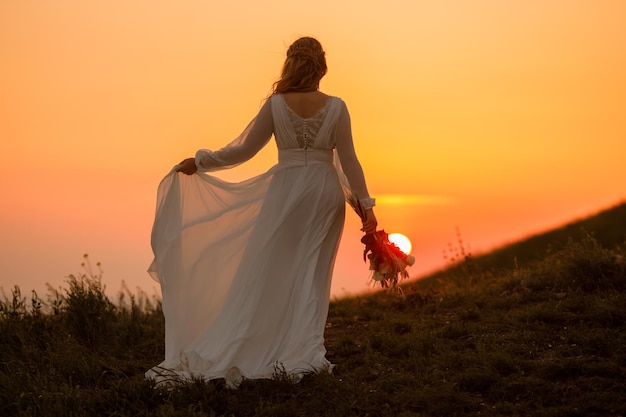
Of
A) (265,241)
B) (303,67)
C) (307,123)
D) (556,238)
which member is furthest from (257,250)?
(556,238)

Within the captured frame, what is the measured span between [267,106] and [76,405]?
328 centimetres

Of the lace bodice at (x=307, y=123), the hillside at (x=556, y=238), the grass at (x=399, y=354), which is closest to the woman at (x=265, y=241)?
the lace bodice at (x=307, y=123)

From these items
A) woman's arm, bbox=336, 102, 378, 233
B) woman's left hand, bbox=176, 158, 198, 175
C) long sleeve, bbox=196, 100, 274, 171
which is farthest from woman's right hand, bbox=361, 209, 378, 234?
woman's left hand, bbox=176, 158, 198, 175

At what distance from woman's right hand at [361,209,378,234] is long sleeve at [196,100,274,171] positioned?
1.26 m

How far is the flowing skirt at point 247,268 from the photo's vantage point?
7.40 m

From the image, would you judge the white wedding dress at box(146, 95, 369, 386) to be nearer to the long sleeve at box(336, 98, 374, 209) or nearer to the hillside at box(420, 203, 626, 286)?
the long sleeve at box(336, 98, 374, 209)

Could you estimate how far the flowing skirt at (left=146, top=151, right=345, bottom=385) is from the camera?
7.40 metres

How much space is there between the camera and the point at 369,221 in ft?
26.1

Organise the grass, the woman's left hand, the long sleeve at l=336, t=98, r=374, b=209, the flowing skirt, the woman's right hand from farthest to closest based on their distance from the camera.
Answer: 1. the woman's left hand
2. the woman's right hand
3. the long sleeve at l=336, t=98, r=374, b=209
4. the flowing skirt
5. the grass

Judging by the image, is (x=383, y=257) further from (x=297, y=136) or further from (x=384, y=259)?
(x=297, y=136)

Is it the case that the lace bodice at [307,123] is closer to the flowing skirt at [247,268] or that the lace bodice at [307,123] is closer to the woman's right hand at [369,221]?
the flowing skirt at [247,268]

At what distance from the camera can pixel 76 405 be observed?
6914 millimetres

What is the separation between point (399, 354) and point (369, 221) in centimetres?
145

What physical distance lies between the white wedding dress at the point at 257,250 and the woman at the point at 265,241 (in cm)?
1
